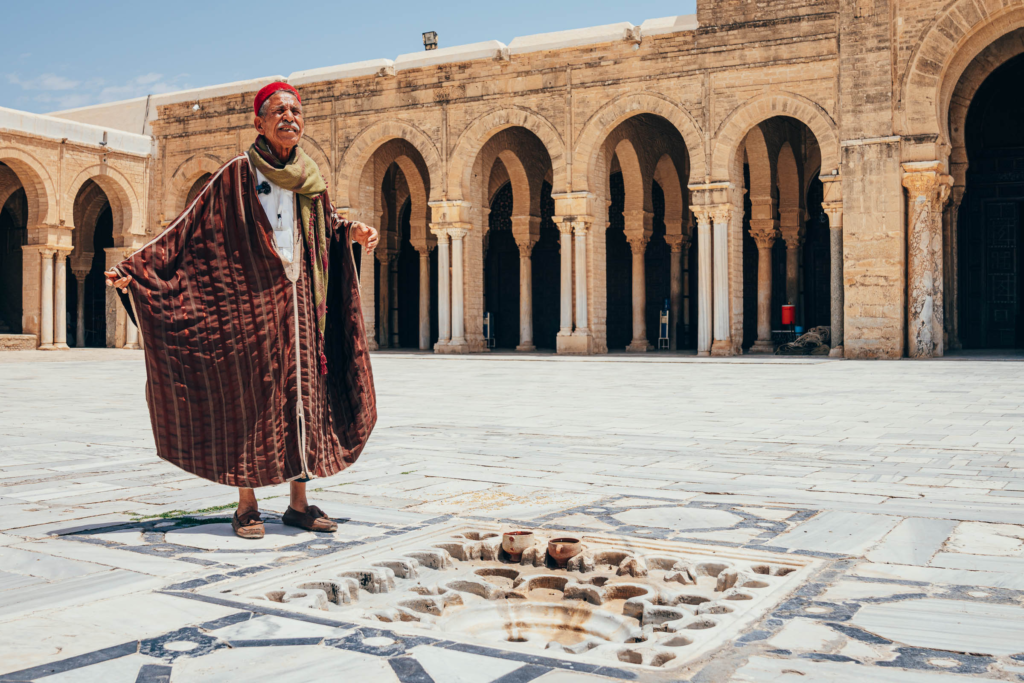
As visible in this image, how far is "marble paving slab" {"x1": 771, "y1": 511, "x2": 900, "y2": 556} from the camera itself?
3148mm

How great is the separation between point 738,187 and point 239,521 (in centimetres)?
1601

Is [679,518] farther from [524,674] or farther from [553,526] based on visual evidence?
[524,674]

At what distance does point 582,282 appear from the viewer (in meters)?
19.2

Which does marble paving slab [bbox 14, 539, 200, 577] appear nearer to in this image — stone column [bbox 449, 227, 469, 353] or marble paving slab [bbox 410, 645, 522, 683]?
marble paving slab [bbox 410, 645, 522, 683]

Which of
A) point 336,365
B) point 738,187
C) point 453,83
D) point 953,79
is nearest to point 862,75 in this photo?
point 953,79

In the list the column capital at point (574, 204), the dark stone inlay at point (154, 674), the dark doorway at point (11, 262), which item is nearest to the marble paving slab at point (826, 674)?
the dark stone inlay at point (154, 674)

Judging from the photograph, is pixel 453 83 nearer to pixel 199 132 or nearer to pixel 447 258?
pixel 447 258

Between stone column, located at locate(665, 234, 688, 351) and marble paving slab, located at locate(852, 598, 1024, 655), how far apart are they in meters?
18.9

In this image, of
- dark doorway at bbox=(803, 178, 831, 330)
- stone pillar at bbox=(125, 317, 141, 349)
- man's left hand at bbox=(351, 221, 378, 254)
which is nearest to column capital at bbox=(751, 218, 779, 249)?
dark doorway at bbox=(803, 178, 831, 330)

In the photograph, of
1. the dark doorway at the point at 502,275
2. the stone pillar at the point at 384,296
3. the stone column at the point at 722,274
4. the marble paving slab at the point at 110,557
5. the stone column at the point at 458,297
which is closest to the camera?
the marble paving slab at the point at 110,557

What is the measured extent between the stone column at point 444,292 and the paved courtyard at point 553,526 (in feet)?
40.6

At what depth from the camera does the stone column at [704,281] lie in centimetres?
1797

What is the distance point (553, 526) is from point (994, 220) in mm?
19103

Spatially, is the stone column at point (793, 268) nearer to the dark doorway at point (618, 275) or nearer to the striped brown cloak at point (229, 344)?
the dark doorway at point (618, 275)
